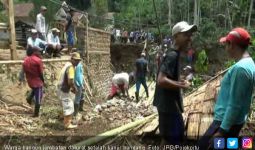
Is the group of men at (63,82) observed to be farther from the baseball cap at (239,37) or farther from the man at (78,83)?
the baseball cap at (239,37)

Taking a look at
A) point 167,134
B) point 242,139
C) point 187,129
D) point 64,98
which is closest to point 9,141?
point 64,98

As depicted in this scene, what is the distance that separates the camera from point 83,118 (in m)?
10.0

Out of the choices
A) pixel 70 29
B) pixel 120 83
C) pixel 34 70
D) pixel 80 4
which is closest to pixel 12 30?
pixel 34 70

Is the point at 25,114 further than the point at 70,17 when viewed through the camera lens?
No

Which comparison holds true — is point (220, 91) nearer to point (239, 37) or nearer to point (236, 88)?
point (236, 88)

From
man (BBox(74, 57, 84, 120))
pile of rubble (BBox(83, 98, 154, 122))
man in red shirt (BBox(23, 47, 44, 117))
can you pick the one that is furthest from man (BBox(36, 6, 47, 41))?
man in red shirt (BBox(23, 47, 44, 117))

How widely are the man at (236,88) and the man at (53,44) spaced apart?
33.8 feet

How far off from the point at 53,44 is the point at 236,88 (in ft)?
35.0

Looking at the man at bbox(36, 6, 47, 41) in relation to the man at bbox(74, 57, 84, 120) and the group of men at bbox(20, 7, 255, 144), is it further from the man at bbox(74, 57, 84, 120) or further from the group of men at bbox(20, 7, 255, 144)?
the group of men at bbox(20, 7, 255, 144)

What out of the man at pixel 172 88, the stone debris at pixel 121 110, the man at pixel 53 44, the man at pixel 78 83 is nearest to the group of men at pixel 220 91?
the man at pixel 172 88

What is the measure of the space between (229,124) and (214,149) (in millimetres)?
401

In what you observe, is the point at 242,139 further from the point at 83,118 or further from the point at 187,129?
the point at 83,118

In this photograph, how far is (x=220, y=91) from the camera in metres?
4.03

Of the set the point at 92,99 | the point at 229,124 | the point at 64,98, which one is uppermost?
the point at 229,124
